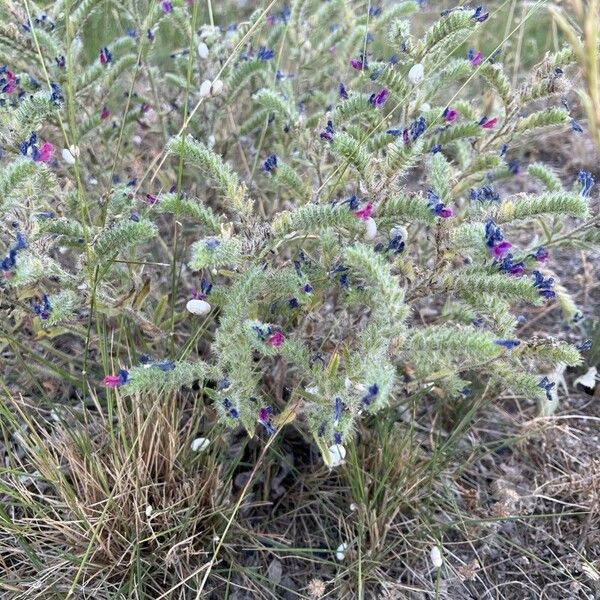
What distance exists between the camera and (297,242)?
194 cm

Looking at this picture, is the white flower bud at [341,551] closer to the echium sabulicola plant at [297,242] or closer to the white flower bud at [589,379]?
the echium sabulicola plant at [297,242]

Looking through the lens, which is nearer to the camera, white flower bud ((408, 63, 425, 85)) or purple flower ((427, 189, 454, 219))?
purple flower ((427, 189, 454, 219))

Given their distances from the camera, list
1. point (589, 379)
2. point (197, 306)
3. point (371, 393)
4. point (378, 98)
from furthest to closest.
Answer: point (589, 379), point (378, 98), point (197, 306), point (371, 393)

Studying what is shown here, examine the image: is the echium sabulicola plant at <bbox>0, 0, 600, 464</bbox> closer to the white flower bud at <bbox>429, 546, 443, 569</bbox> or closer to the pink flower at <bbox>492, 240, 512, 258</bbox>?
the pink flower at <bbox>492, 240, 512, 258</bbox>

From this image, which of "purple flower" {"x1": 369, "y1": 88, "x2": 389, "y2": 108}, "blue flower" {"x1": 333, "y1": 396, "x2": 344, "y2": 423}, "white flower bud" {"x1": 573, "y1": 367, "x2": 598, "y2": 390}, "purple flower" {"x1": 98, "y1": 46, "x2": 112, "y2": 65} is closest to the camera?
"blue flower" {"x1": 333, "y1": 396, "x2": 344, "y2": 423}

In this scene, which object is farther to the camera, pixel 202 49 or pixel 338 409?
pixel 202 49

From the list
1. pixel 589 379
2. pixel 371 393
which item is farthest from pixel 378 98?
pixel 589 379

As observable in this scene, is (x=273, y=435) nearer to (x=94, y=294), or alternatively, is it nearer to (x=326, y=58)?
(x=94, y=294)

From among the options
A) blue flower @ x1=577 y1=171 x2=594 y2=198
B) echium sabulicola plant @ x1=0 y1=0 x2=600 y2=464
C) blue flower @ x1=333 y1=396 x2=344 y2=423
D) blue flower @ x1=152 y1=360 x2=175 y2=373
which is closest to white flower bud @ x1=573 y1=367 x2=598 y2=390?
echium sabulicola plant @ x1=0 y1=0 x2=600 y2=464

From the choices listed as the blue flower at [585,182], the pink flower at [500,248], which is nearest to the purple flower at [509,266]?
the pink flower at [500,248]

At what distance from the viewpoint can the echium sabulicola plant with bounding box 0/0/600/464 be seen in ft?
4.71

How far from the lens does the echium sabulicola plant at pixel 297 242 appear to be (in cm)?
144

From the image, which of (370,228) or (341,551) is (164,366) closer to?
(370,228)

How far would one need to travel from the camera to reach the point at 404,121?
1.79 m
